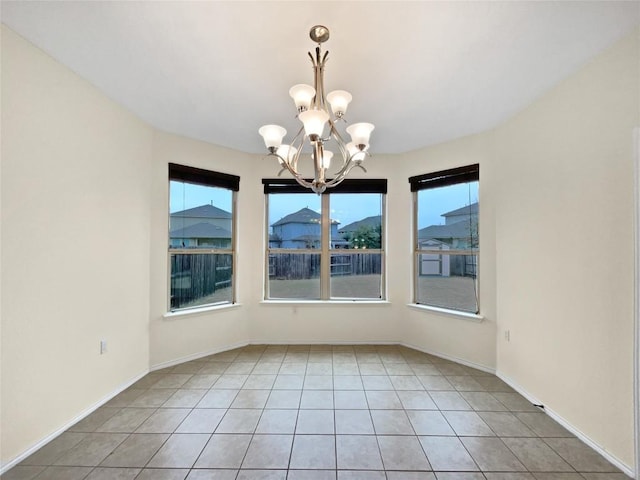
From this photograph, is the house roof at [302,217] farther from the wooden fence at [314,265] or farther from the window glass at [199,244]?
the window glass at [199,244]

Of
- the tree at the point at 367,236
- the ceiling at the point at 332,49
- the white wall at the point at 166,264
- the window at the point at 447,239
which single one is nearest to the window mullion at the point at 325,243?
the tree at the point at 367,236

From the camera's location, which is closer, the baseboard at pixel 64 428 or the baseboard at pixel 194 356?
the baseboard at pixel 64 428

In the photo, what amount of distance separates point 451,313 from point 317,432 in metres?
2.13

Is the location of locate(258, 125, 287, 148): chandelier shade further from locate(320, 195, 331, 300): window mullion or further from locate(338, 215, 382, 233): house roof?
locate(338, 215, 382, 233): house roof

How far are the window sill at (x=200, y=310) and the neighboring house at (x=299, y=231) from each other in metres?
0.98

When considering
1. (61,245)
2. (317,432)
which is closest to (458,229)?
(317,432)

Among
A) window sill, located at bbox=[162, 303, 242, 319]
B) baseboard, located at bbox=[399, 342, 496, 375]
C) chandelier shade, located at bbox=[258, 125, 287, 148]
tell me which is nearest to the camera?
chandelier shade, located at bbox=[258, 125, 287, 148]

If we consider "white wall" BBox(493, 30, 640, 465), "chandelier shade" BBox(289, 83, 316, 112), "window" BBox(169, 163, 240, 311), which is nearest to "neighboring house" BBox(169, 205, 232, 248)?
"window" BBox(169, 163, 240, 311)

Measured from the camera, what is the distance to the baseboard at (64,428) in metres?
1.79

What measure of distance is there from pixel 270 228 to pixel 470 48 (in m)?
2.97

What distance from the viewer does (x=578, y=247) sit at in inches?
81.9

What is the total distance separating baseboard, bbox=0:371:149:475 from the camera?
1787 millimetres

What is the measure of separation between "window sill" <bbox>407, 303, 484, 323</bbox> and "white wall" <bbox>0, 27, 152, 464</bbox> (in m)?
3.28

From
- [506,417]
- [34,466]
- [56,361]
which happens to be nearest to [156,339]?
[56,361]
